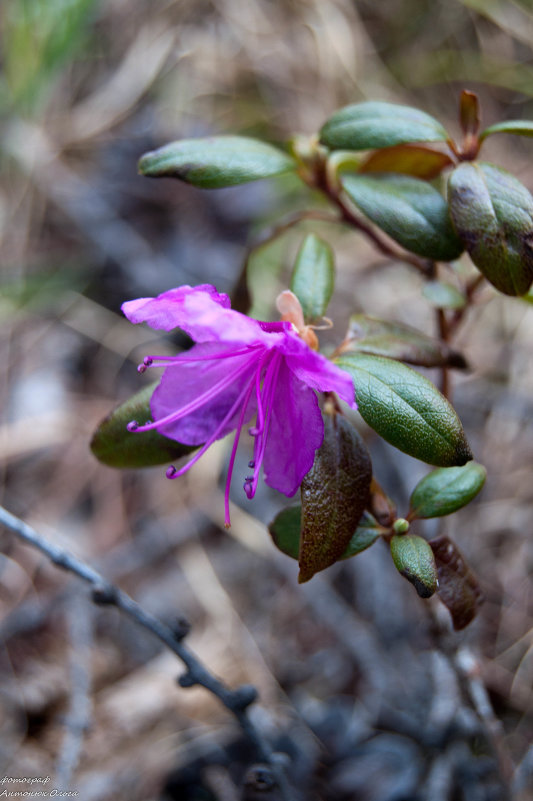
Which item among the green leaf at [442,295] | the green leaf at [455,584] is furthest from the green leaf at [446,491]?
the green leaf at [442,295]

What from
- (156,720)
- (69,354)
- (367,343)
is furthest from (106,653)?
(367,343)

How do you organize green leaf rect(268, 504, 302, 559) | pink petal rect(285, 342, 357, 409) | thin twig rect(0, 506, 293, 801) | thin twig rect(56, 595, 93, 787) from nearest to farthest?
pink petal rect(285, 342, 357, 409)
green leaf rect(268, 504, 302, 559)
thin twig rect(0, 506, 293, 801)
thin twig rect(56, 595, 93, 787)

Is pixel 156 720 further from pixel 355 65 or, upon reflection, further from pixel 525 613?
pixel 355 65

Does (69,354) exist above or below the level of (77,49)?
below

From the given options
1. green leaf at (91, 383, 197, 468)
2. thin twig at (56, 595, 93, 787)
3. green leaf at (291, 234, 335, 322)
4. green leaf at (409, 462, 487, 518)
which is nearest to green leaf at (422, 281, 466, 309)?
green leaf at (291, 234, 335, 322)

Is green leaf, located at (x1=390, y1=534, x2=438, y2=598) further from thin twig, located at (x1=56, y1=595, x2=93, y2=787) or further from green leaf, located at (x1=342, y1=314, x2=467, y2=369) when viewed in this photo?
thin twig, located at (x1=56, y1=595, x2=93, y2=787)
